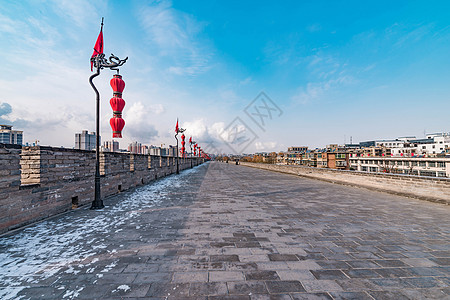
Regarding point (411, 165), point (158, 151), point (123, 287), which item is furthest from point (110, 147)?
point (411, 165)

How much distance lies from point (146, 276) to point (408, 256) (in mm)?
4324

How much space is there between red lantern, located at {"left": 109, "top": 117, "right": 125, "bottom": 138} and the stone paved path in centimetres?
256

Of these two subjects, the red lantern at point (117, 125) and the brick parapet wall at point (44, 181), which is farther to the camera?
the red lantern at point (117, 125)

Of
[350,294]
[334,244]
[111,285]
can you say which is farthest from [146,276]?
[334,244]

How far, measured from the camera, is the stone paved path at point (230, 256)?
235cm

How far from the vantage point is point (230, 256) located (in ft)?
10.3

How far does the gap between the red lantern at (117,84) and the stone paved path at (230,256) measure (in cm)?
403

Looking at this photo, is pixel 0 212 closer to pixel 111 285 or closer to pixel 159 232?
pixel 159 232

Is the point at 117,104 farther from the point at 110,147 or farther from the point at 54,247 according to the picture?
the point at 110,147

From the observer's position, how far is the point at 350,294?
7.49 feet

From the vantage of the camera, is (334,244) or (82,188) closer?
(334,244)

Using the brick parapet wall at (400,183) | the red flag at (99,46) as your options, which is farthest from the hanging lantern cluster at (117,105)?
the brick parapet wall at (400,183)

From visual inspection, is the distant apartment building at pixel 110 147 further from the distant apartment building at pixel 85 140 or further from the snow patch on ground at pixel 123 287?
the snow patch on ground at pixel 123 287

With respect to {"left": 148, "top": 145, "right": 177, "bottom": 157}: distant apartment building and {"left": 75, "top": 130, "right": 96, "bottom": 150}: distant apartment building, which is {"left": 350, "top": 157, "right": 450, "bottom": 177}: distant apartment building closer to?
{"left": 148, "top": 145, "right": 177, "bottom": 157}: distant apartment building
